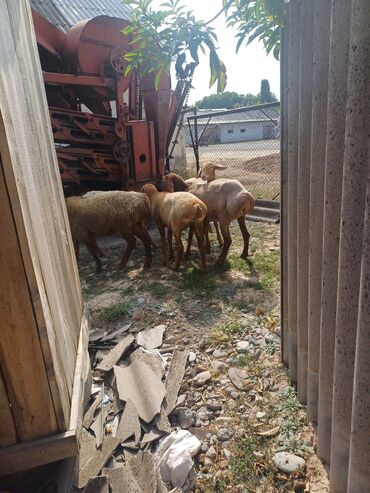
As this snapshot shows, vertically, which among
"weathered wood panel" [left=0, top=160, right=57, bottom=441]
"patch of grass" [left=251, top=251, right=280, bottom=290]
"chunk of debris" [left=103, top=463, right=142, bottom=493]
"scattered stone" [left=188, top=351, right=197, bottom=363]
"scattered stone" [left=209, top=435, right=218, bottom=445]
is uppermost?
"weathered wood panel" [left=0, top=160, right=57, bottom=441]

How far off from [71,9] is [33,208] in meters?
12.0

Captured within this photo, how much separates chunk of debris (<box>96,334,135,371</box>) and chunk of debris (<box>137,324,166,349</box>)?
0.10 metres

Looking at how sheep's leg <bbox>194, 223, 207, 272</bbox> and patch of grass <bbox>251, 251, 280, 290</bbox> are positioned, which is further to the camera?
sheep's leg <bbox>194, 223, 207, 272</bbox>

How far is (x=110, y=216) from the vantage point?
19.8 feet

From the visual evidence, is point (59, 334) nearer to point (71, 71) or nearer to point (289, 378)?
point (289, 378)

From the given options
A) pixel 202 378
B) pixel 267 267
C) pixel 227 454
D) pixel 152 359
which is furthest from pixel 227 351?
pixel 267 267

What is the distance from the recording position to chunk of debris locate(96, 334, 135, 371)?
341 cm

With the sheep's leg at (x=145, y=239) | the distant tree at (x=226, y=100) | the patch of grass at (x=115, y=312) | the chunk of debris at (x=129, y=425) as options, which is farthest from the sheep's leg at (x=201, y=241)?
the distant tree at (x=226, y=100)

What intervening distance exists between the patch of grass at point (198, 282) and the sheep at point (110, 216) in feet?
2.99

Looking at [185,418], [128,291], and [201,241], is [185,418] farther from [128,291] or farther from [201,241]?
[201,241]

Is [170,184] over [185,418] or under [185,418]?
over

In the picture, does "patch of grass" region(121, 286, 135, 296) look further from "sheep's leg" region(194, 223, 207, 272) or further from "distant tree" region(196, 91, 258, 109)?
"distant tree" region(196, 91, 258, 109)

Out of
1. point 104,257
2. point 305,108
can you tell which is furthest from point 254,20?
point 104,257

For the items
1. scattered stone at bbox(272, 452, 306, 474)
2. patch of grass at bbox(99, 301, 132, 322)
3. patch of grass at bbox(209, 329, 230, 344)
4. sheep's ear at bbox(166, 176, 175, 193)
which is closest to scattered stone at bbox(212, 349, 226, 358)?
patch of grass at bbox(209, 329, 230, 344)
